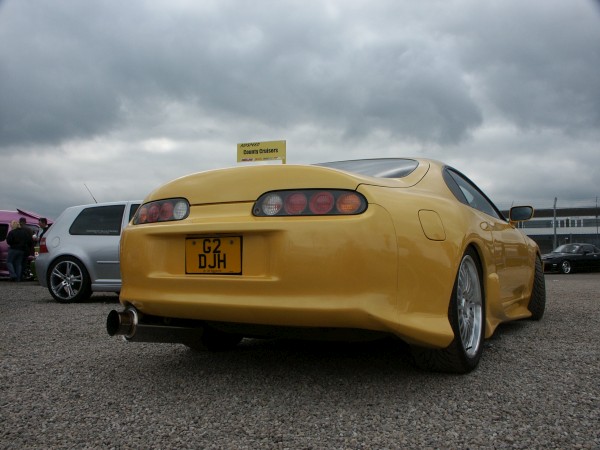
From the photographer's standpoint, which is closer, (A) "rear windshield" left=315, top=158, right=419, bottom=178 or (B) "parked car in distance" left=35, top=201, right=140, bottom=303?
(A) "rear windshield" left=315, top=158, right=419, bottom=178

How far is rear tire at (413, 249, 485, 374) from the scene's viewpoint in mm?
2590

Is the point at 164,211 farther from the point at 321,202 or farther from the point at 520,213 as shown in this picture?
the point at 520,213

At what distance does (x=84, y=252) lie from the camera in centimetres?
698

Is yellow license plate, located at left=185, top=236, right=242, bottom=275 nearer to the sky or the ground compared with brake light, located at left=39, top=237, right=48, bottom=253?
nearer to the sky

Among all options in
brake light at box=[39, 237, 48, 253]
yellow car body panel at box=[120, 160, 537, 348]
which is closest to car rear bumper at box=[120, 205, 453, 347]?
yellow car body panel at box=[120, 160, 537, 348]

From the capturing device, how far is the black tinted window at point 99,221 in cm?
710

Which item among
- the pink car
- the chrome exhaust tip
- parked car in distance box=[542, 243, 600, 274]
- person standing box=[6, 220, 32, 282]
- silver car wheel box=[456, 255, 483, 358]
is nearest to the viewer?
the chrome exhaust tip

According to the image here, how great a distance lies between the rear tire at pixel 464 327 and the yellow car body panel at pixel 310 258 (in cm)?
15

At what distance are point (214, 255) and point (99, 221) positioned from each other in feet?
17.2

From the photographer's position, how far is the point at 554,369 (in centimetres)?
283

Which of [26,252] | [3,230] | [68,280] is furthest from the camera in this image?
[3,230]

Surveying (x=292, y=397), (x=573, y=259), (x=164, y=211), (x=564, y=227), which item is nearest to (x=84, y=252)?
(x=164, y=211)

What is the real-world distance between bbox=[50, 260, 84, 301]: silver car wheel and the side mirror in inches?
205

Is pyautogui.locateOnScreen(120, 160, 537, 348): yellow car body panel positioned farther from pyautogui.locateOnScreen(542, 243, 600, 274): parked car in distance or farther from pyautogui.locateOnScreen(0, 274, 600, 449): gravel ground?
pyautogui.locateOnScreen(542, 243, 600, 274): parked car in distance
